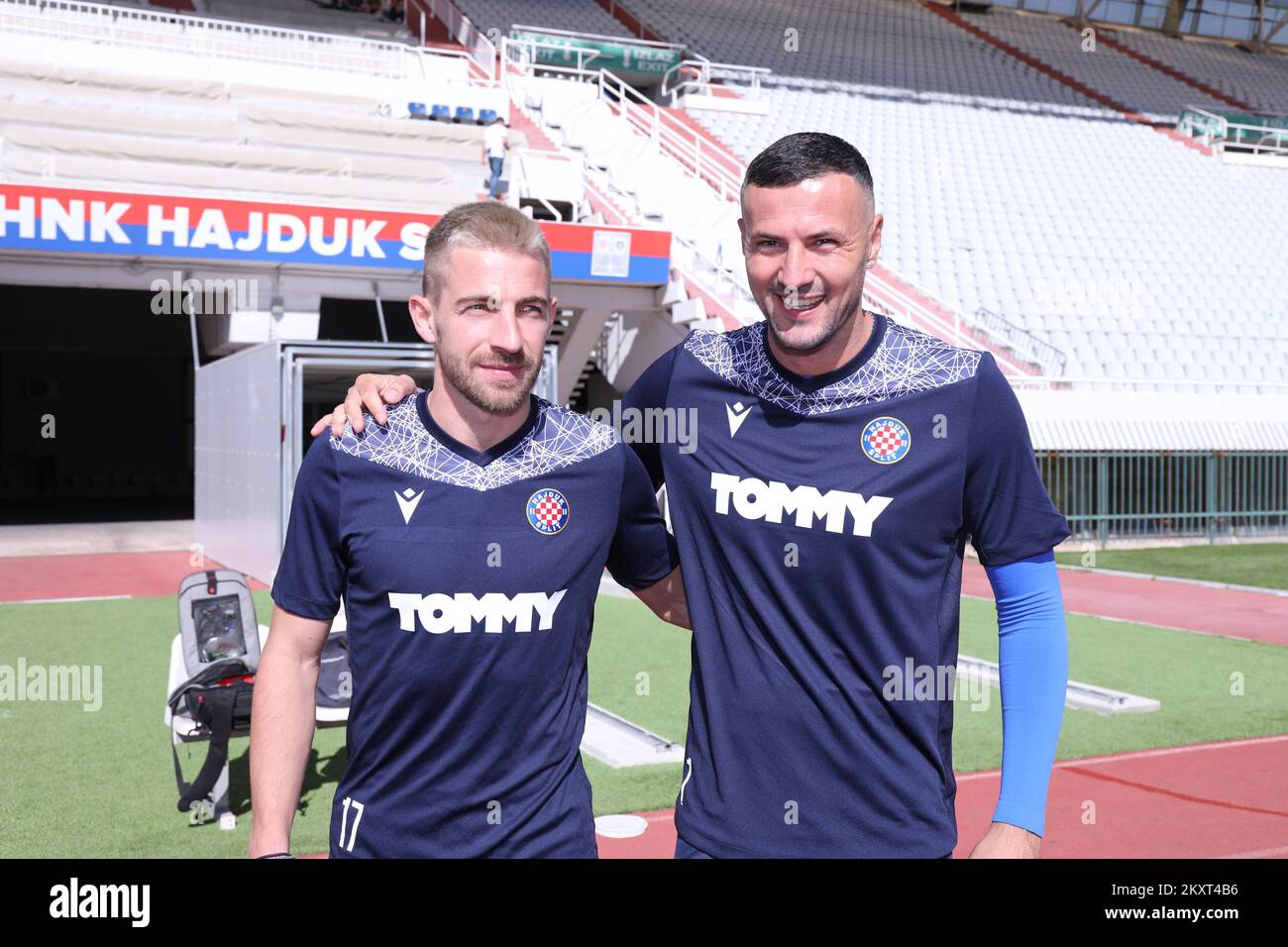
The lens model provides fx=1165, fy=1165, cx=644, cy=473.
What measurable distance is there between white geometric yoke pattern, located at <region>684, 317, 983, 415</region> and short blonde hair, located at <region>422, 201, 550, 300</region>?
19.0 inches

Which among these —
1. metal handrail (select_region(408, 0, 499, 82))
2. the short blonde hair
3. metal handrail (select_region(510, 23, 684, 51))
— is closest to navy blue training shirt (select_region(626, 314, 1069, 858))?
the short blonde hair

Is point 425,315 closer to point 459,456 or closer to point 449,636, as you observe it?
point 459,456

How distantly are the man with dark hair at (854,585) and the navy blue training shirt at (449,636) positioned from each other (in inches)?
12.2

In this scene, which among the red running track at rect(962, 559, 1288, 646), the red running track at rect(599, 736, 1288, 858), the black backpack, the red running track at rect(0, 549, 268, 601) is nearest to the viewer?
the red running track at rect(599, 736, 1288, 858)

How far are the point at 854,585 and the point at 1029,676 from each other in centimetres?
37

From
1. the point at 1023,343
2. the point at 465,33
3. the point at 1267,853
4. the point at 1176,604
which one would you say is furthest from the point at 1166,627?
the point at 465,33

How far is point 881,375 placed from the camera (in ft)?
7.70

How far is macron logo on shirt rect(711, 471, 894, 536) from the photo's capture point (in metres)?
2.22

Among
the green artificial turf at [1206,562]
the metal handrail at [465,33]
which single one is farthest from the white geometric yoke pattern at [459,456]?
the metal handrail at [465,33]

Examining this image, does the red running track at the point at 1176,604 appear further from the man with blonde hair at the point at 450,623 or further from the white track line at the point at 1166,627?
the man with blonde hair at the point at 450,623

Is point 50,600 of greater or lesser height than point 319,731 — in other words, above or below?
below

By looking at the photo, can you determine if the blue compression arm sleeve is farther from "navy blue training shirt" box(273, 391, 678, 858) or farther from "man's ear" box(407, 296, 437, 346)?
"man's ear" box(407, 296, 437, 346)

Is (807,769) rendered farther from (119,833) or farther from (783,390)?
(119,833)
